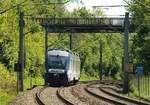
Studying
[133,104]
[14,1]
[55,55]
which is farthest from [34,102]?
[55,55]

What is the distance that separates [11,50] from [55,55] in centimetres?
497

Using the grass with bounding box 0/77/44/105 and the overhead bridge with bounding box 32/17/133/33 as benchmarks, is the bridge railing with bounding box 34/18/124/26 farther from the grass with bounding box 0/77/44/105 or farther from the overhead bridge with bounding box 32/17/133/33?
the grass with bounding box 0/77/44/105

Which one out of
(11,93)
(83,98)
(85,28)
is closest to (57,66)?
(11,93)

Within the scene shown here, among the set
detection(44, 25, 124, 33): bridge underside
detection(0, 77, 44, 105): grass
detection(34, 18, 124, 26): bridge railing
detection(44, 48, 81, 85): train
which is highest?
detection(34, 18, 124, 26): bridge railing

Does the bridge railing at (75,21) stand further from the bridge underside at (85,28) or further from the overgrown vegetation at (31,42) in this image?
the overgrown vegetation at (31,42)

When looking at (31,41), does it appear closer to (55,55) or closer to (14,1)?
(55,55)

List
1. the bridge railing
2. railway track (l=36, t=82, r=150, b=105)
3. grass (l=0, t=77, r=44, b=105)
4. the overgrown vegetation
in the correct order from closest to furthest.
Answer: railway track (l=36, t=82, r=150, b=105), grass (l=0, t=77, r=44, b=105), the overgrown vegetation, the bridge railing

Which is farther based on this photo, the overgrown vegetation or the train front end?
the train front end

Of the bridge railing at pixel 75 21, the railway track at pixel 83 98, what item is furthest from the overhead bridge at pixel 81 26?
the railway track at pixel 83 98

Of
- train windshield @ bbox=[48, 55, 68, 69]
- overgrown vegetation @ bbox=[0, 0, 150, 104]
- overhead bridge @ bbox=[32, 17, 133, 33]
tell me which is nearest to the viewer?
overgrown vegetation @ bbox=[0, 0, 150, 104]

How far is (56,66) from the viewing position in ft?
170

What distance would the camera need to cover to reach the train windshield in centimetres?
5162

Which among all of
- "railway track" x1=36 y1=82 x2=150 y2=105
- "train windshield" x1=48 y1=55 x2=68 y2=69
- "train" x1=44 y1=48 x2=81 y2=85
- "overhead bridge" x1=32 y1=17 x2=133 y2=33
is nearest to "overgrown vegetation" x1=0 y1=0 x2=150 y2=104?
"overhead bridge" x1=32 y1=17 x2=133 y2=33

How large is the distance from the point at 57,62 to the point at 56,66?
1.29 ft
